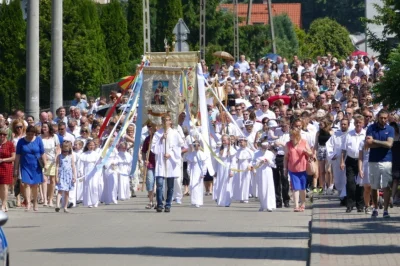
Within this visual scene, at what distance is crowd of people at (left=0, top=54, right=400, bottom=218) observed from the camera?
23156 millimetres

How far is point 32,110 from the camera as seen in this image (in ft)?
99.3

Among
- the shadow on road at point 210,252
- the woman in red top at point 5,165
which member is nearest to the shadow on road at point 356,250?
the shadow on road at point 210,252

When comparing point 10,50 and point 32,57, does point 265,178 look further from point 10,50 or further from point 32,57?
point 10,50

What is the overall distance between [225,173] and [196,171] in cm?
84

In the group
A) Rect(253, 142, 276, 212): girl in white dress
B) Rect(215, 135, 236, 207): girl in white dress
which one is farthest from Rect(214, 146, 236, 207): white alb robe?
Rect(253, 142, 276, 212): girl in white dress

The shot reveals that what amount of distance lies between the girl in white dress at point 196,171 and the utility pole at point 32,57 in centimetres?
434

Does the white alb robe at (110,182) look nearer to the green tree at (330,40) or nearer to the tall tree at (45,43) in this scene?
the tall tree at (45,43)

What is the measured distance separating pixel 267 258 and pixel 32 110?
15480mm

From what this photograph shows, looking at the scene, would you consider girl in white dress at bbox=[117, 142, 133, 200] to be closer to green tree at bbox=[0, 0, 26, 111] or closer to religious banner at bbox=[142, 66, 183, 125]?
religious banner at bbox=[142, 66, 183, 125]

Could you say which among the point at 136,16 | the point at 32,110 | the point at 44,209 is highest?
the point at 136,16

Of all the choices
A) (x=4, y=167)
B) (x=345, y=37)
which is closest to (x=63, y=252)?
(x=4, y=167)

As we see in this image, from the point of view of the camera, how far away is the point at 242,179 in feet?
91.0

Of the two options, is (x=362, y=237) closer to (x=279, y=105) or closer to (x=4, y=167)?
(x=4, y=167)

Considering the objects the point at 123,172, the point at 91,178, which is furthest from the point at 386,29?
the point at 123,172
